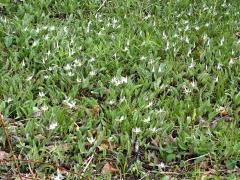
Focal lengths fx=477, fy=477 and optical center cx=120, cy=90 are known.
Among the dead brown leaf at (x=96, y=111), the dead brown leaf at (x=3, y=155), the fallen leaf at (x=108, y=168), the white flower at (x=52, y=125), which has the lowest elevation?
the fallen leaf at (x=108, y=168)

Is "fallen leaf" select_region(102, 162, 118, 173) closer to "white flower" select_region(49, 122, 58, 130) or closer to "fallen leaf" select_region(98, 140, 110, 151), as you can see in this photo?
"fallen leaf" select_region(98, 140, 110, 151)

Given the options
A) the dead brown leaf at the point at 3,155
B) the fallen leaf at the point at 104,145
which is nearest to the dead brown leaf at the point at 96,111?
the fallen leaf at the point at 104,145

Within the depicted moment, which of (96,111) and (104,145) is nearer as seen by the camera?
(104,145)

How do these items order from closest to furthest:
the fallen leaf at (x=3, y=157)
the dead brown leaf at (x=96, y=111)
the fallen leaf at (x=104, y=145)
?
1. the fallen leaf at (x=3, y=157)
2. the fallen leaf at (x=104, y=145)
3. the dead brown leaf at (x=96, y=111)

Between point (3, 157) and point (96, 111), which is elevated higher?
point (96, 111)

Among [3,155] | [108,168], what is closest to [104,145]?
[108,168]

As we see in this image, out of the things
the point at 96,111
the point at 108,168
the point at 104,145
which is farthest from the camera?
the point at 96,111

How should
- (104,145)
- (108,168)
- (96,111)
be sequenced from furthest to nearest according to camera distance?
1. (96,111)
2. (104,145)
3. (108,168)

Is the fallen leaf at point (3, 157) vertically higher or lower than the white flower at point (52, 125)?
Result: lower

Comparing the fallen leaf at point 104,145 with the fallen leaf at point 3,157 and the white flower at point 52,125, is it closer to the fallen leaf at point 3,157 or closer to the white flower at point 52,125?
the white flower at point 52,125

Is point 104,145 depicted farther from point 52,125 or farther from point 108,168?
point 52,125

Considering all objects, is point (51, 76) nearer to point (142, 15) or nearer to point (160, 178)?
point (160, 178)

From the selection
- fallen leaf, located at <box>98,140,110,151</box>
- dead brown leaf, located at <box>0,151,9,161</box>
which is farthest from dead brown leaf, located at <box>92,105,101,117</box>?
dead brown leaf, located at <box>0,151,9,161</box>

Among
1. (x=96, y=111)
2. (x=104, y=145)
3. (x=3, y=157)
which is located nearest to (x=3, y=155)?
(x=3, y=157)
